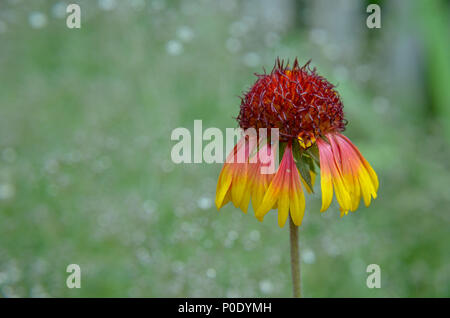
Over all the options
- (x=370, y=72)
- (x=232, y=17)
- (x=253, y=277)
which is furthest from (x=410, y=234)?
(x=232, y=17)

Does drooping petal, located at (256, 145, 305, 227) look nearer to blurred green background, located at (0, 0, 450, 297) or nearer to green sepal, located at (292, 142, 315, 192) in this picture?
green sepal, located at (292, 142, 315, 192)

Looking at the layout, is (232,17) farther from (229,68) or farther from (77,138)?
(77,138)

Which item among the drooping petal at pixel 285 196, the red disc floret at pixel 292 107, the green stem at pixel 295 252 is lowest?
the green stem at pixel 295 252

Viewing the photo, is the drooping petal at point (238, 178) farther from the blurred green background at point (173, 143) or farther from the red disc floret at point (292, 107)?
the blurred green background at point (173, 143)

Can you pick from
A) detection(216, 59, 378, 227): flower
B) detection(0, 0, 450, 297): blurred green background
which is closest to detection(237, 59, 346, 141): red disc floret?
detection(216, 59, 378, 227): flower

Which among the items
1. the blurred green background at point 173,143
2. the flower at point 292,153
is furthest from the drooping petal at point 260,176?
the blurred green background at point 173,143
